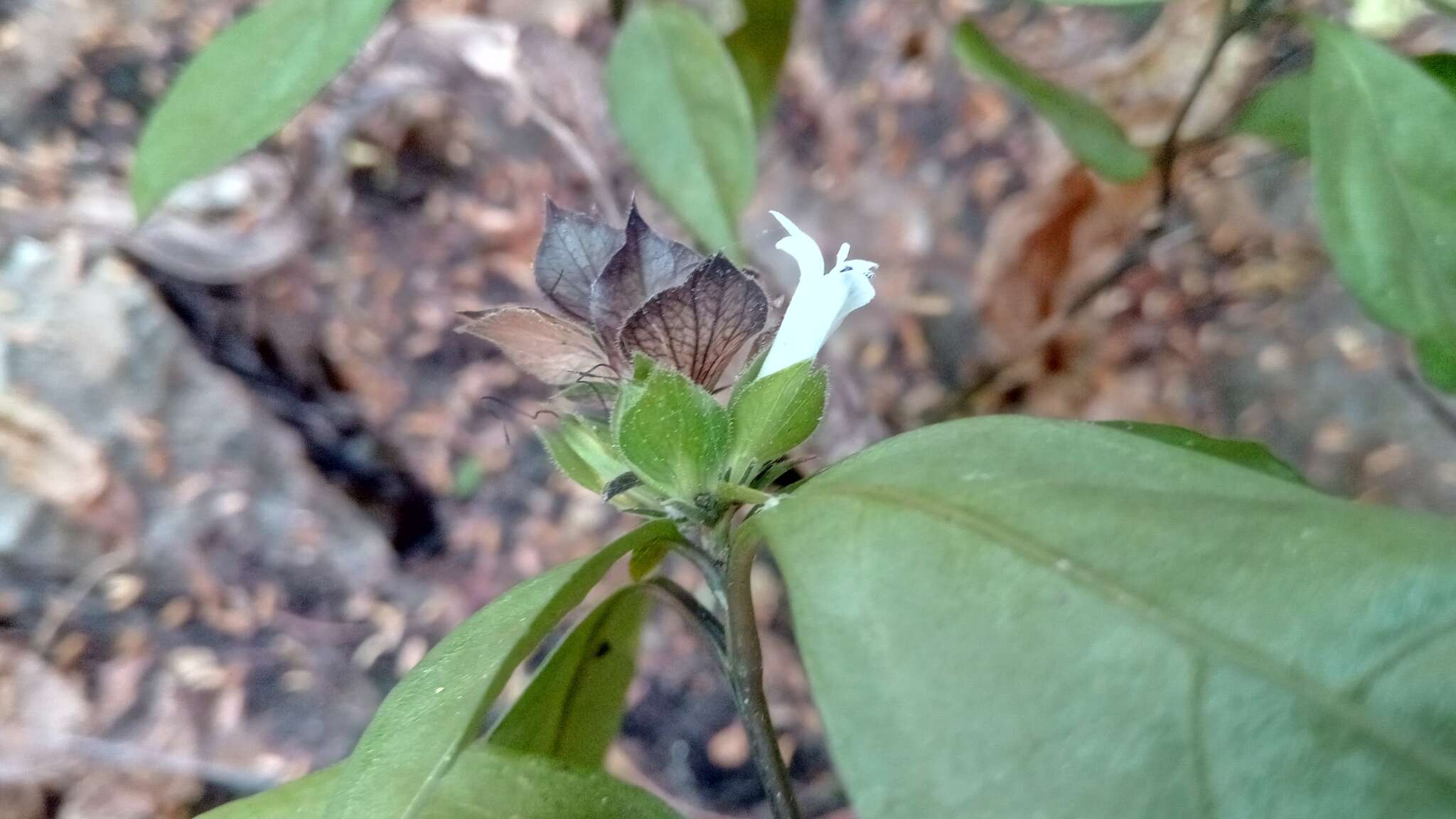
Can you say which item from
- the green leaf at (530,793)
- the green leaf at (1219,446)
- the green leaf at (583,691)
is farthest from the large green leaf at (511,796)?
the green leaf at (1219,446)

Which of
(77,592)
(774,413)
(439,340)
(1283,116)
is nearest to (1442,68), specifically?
(1283,116)

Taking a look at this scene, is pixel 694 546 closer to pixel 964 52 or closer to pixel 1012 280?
pixel 964 52

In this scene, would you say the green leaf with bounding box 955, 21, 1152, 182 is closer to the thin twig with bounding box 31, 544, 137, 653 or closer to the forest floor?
the forest floor

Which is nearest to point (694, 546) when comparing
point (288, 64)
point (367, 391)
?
point (288, 64)

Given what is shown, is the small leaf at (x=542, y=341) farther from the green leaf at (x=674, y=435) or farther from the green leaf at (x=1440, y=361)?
the green leaf at (x=1440, y=361)

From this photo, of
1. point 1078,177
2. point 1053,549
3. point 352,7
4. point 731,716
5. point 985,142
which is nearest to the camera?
point 1053,549

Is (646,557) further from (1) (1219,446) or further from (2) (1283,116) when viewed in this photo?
(2) (1283,116)
